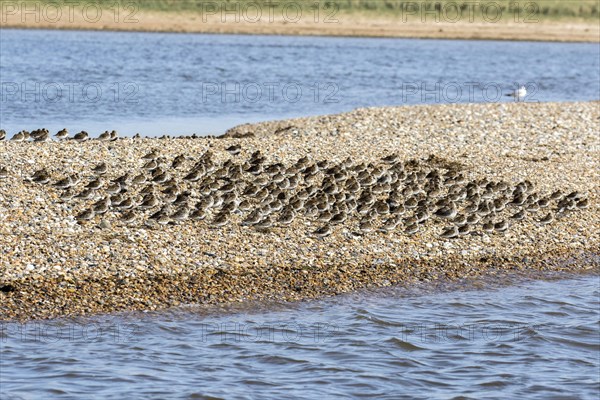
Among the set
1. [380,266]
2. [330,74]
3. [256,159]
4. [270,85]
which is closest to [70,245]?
[380,266]

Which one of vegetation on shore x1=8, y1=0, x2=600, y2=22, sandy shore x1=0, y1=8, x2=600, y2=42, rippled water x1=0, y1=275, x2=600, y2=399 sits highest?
vegetation on shore x1=8, y1=0, x2=600, y2=22

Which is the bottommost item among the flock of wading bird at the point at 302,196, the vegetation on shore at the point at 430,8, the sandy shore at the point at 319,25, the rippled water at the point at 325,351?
the rippled water at the point at 325,351

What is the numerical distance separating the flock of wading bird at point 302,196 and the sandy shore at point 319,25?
175ft

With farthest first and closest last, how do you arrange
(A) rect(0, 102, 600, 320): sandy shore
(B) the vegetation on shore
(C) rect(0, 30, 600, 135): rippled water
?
1. (B) the vegetation on shore
2. (C) rect(0, 30, 600, 135): rippled water
3. (A) rect(0, 102, 600, 320): sandy shore

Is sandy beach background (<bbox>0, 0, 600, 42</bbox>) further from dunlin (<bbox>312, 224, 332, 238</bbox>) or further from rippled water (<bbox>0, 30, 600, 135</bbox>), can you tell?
dunlin (<bbox>312, 224, 332, 238</bbox>)

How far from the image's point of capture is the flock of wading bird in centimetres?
1694

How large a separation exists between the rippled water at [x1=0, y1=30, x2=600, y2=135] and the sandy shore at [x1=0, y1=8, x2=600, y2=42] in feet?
6.26

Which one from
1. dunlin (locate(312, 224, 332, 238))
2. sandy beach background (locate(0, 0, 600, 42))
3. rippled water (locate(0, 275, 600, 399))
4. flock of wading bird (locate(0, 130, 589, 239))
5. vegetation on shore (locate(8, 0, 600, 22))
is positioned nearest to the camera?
rippled water (locate(0, 275, 600, 399))

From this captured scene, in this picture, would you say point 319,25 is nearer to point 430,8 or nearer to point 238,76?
point 430,8

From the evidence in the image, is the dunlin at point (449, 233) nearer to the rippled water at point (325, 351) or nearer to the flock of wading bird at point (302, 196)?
the flock of wading bird at point (302, 196)

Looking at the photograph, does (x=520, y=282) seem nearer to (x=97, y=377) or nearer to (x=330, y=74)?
(x=97, y=377)

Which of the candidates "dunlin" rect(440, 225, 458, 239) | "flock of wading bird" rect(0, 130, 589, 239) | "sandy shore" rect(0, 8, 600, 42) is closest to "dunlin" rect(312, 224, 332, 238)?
"flock of wading bird" rect(0, 130, 589, 239)

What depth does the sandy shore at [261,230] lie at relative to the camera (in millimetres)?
14133

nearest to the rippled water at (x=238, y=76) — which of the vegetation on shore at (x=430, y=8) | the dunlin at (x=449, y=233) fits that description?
the vegetation on shore at (x=430, y=8)
